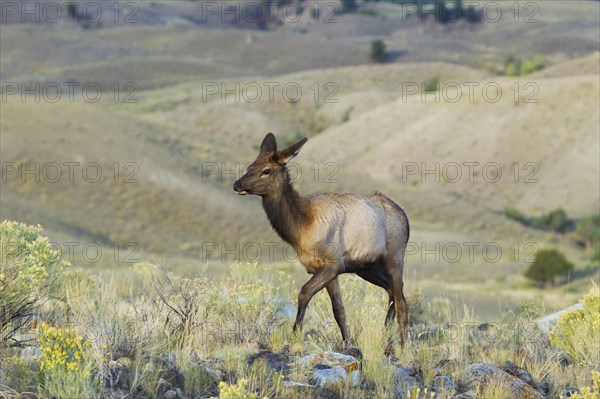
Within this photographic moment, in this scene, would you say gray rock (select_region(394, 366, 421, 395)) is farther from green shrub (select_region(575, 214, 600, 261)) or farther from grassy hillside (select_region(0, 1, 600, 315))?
green shrub (select_region(575, 214, 600, 261))

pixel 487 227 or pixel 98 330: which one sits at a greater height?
pixel 98 330

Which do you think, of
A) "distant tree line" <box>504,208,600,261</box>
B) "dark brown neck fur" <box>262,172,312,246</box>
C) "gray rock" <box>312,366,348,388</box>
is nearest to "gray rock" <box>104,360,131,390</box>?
"gray rock" <box>312,366,348,388</box>

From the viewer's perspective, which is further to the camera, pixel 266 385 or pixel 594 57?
pixel 594 57

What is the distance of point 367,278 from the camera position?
11.9 metres

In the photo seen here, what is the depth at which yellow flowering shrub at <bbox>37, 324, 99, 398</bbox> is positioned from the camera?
7609 mm

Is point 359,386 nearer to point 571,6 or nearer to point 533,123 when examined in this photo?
point 533,123

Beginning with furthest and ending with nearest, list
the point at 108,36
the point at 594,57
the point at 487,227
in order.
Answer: the point at 108,36, the point at 594,57, the point at 487,227

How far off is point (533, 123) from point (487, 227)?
1962 cm

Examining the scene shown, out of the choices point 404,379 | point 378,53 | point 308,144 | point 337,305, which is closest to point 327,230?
point 337,305

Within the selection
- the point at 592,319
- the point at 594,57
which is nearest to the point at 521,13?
the point at 594,57

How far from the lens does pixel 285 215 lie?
10.8 metres

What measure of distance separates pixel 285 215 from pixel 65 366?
11.4 feet

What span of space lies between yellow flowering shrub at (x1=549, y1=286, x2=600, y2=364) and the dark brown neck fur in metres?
3.49

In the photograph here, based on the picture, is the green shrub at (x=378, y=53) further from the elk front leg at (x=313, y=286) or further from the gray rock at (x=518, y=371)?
the gray rock at (x=518, y=371)
